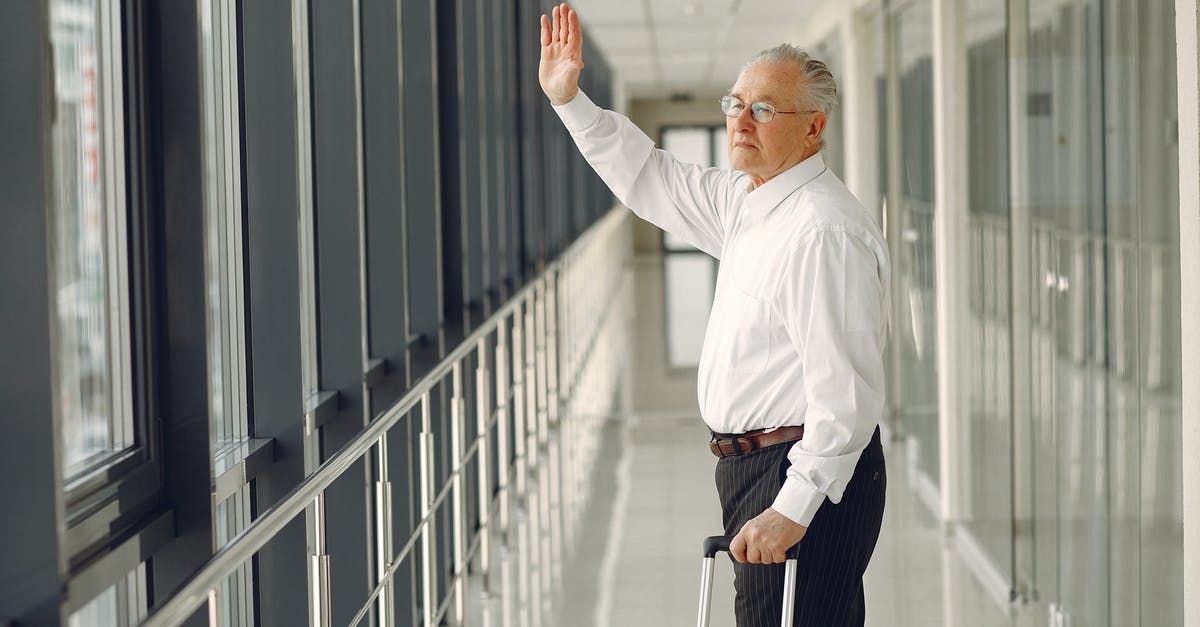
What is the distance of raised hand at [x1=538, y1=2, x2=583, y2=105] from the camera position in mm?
2195

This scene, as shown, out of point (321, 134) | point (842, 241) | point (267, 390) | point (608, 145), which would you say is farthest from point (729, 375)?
point (321, 134)

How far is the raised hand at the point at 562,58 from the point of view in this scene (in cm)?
220

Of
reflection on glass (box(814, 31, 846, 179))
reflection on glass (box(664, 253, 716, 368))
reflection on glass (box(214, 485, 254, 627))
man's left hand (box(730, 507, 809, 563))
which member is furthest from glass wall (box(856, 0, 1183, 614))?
reflection on glass (box(664, 253, 716, 368))

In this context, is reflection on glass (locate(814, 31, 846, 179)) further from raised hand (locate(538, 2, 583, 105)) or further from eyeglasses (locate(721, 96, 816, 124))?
eyeglasses (locate(721, 96, 816, 124))

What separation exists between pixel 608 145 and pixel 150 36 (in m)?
0.78

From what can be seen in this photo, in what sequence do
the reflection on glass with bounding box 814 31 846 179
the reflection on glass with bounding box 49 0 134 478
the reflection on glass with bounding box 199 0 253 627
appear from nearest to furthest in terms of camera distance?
the reflection on glass with bounding box 49 0 134 478 < the reflection on glass with bounding box 199 0 253 627 < the reflection on glass with bounding box 814 31 846 179

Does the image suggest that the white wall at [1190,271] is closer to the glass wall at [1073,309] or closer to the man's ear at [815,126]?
the glass wall at [1073,309]

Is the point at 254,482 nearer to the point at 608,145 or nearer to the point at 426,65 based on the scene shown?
the point at 608,145

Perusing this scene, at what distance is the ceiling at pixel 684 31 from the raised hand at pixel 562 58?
5.88m

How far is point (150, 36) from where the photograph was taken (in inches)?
72.0

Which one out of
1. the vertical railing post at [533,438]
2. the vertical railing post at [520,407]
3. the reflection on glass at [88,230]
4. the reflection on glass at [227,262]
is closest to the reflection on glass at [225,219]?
the reflection on glass at [227,262]

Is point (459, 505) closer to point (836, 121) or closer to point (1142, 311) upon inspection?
point (1142, 311)

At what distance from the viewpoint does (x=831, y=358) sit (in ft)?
5.88

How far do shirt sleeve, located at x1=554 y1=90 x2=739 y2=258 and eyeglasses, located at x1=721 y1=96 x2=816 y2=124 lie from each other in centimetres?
29
